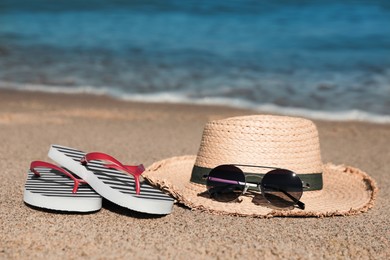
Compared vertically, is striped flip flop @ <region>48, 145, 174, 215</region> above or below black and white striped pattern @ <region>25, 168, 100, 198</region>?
above

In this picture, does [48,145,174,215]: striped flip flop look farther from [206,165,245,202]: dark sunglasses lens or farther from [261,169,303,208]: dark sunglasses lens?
[261,169,303,208]: dark sunglasses lens

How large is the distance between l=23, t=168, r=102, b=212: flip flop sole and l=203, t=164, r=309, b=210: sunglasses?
0.57 metres

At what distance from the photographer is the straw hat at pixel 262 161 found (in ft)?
10.3

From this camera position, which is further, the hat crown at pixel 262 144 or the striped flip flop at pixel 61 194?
the hat crown at pixel 262 144

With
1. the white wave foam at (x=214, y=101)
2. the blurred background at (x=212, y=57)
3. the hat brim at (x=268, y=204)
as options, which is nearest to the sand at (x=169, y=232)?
the hat brim at (x=268, y=204)

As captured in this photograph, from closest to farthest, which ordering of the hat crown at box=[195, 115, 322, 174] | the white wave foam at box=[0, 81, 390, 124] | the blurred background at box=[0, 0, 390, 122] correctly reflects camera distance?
the hat crown at box=[195, 115, 322, 174] → the white wave foam at box=[0, 81, 390, 124] → the blurred background at box=[0, 0, 390, 122]

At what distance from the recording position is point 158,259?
2592 millimetres

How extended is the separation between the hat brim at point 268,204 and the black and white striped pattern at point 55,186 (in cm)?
38

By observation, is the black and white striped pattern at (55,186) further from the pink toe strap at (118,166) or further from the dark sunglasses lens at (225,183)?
the dark sunglasses lens at (225,183)

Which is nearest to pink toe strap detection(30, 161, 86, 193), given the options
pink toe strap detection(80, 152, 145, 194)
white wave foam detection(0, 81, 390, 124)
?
pink toe strap detection(80, 152, 145, 194)

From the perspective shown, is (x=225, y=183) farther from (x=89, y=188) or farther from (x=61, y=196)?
(x=61, y=196)

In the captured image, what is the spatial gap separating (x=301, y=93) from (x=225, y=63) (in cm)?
244

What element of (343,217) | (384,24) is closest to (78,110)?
(343,217)

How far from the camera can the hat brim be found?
3111 millimetres
